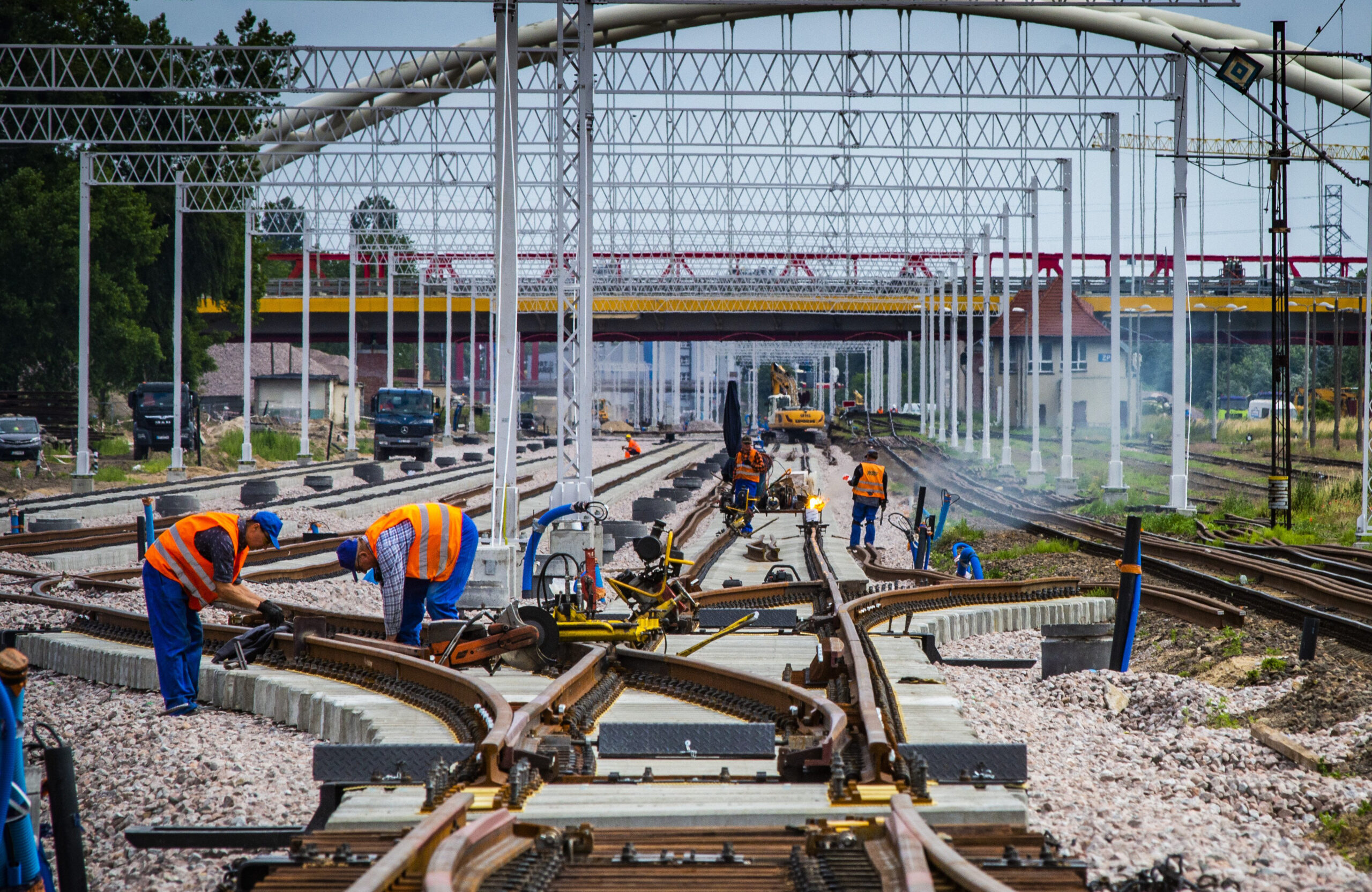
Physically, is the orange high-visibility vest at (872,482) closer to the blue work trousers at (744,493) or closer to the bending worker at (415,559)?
the blue work trousers at (744,493)

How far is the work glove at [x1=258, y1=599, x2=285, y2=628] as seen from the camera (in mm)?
9281

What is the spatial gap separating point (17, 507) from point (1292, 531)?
22.9 m

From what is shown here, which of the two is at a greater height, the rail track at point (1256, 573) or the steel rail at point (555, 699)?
the steel rail at point (555, 699)

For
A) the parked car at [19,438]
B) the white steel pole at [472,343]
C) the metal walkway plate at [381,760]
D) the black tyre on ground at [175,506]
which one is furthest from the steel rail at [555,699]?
the white steel pole at [472,343]

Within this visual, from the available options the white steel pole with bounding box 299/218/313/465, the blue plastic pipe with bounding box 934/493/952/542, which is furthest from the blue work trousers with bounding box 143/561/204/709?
the white steel pole with bounding box 299/218/313/465

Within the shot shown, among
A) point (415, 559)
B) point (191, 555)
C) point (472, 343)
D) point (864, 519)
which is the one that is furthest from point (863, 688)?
point (472, 343)

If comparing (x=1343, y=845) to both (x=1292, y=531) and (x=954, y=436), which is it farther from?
(x=954, y=436)

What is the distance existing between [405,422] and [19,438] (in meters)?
13.8

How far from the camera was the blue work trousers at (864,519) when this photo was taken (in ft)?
71.2

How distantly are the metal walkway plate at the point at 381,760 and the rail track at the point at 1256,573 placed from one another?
754cm

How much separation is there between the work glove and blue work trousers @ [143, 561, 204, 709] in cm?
47

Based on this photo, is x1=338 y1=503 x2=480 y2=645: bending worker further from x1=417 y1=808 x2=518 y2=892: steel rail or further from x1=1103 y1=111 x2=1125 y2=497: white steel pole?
x1=1103 y1=111 x2=1125 y2=497: white steel pole

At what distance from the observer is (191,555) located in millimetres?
9141

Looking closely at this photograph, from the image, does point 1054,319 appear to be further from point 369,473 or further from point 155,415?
point 155,415
